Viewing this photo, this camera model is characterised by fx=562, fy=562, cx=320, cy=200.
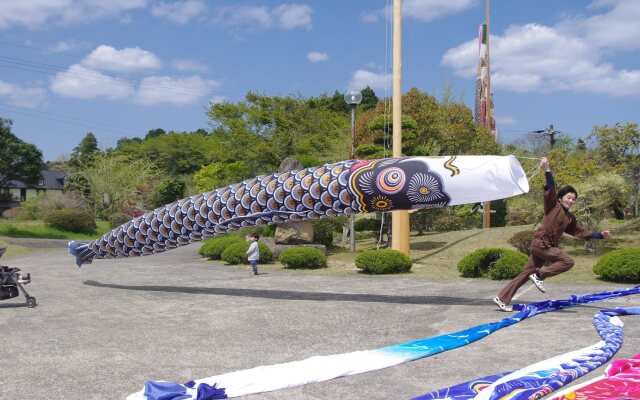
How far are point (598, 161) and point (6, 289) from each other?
20.2 meters

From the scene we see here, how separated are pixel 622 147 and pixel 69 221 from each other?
34.1 metres

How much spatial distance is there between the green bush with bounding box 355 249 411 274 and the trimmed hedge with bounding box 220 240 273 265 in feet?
14.2

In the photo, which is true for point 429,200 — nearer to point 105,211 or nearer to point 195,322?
→ point 195,322

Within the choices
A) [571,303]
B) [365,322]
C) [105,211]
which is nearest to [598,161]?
[571,303]

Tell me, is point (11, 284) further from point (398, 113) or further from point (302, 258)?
point (398, 113)

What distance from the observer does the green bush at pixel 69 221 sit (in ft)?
128

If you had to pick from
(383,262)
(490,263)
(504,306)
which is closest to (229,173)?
(383,262)

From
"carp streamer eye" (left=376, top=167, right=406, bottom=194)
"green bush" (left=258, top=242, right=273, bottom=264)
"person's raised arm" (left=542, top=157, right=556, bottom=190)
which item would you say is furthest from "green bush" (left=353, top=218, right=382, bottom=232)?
"person's raised arm" (left=542, top=157, right=556, bottom=190)

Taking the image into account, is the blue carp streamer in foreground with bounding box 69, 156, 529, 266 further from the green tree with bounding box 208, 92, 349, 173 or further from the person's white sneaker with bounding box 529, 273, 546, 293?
the green tree with bounding box 208, 92, 349, 173

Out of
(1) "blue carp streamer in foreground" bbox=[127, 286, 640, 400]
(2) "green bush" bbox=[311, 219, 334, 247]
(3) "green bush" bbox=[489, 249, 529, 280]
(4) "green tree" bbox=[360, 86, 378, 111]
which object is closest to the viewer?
(1) "blue carp streamer in foreground" bbox=[127, 286, 640, 400]

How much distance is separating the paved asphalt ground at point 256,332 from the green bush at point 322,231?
35.0 ft

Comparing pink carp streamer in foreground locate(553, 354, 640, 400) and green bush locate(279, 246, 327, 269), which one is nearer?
pink carp streamer in foreground locate(553, 354, 640, 400)

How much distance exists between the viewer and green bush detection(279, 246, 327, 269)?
17.8 meters

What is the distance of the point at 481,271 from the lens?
49.1 feet
